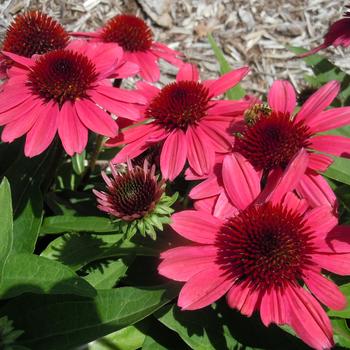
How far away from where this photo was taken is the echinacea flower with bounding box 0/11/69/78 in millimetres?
1463

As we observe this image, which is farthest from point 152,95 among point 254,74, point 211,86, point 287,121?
point 254,74

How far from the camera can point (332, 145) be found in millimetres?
1160

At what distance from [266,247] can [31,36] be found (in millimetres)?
862

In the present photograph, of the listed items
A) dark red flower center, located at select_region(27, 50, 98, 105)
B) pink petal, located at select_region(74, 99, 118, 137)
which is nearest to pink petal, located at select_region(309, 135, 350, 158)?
pink petal, located at select_region(74, 99, 118, 137)

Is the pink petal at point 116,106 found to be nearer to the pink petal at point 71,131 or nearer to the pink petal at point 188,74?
the pink petal at point 71,131

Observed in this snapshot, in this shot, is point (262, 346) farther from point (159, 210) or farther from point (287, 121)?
point (287, 121)

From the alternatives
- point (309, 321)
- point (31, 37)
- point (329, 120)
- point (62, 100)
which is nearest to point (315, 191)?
point (329, 120)

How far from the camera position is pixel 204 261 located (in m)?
1.06

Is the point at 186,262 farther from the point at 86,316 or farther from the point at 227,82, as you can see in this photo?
the point at 227,82

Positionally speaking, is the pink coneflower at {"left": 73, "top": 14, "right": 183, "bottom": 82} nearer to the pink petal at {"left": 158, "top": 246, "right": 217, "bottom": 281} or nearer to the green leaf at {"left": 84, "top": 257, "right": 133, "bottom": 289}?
the green leaf at {"left": 84, "top": 257, "right": 133, "bottom": 289}

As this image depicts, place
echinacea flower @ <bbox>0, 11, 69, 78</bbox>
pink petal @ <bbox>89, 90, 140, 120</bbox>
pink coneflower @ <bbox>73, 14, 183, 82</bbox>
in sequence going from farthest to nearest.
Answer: pink coneflower @ <bbox>73, 14, 183, 82</bbox>, echinacea flower @ <bbox>0, 11, 69, 78</bbox>, pink petal @ <bbox>89, 90, 140, 120</bbox>

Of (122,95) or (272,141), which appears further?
(122,95)

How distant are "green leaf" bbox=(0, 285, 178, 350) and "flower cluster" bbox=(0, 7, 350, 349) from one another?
11 cm

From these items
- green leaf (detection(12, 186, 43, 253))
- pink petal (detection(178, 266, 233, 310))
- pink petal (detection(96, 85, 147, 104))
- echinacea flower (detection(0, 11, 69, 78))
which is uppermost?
echinacea flower (detection(0, 11, 69, 78))
